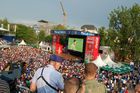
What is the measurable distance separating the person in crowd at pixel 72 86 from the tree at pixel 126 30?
17.2 meters

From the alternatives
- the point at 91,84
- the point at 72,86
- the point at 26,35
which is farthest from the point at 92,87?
the point at 26,35

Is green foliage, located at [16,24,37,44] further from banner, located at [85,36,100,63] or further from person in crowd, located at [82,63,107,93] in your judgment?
person in crowd, located at [82,63,107,93]

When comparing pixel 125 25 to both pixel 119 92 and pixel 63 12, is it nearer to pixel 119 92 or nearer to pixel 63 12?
pixel 119 92

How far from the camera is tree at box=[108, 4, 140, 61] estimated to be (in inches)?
668

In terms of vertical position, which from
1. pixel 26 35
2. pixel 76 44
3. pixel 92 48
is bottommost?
pixel 92 48

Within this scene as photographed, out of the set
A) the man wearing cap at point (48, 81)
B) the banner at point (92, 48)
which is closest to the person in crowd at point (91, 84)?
the man wearing cap at point (48, 81)

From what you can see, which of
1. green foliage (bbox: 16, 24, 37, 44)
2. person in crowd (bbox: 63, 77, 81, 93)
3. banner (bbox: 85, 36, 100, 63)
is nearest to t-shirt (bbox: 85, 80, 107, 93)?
person in crowd (bbox: 63, 77, 81, 93)

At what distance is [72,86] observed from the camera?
2000mm

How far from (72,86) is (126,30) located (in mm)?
17901

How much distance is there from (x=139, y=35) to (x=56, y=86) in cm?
1774

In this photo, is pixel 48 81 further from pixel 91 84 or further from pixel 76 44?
pixel 76 44

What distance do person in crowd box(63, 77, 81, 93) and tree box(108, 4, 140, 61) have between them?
17219mm

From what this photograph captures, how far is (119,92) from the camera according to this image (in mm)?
9469

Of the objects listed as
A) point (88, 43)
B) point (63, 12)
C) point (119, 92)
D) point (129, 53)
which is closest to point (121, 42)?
point (129, 53)
